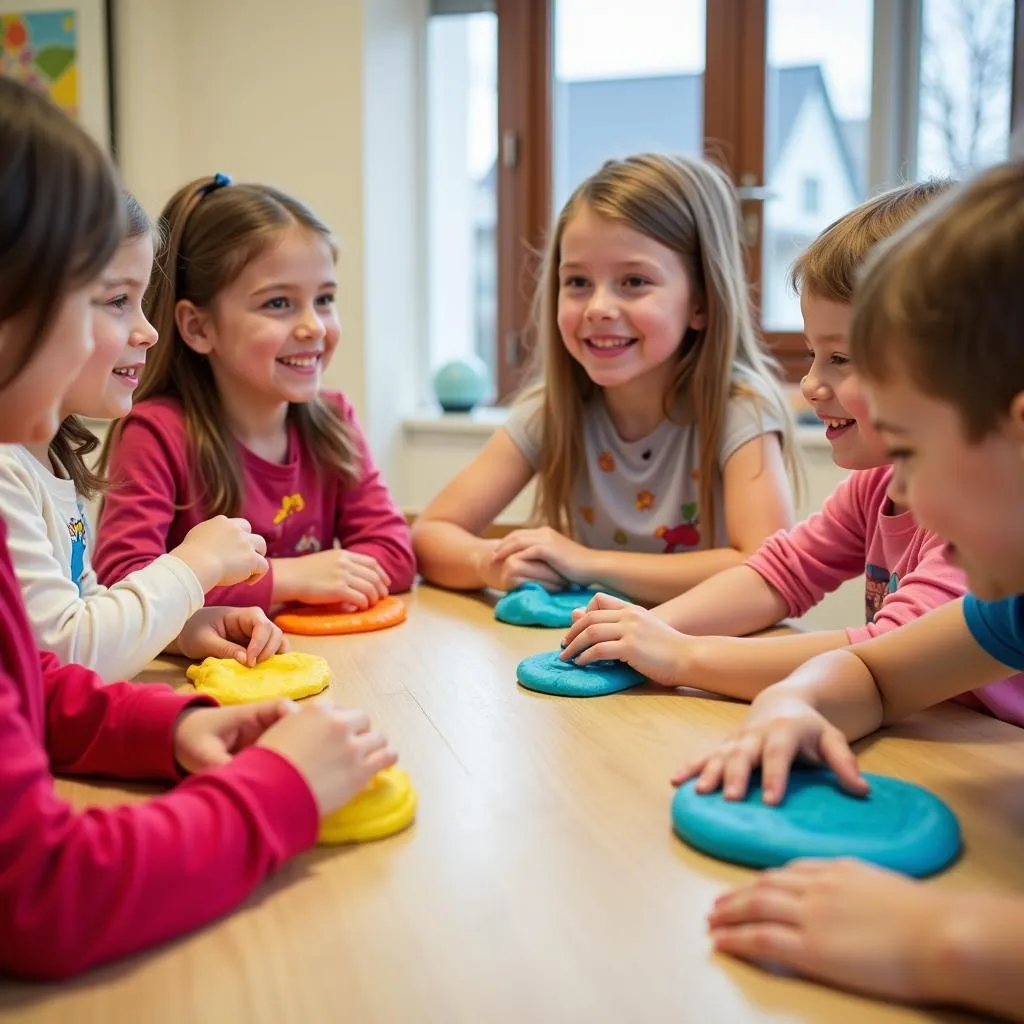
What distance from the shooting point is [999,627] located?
92cm

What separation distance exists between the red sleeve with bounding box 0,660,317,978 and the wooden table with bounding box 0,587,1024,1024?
0.02 metres

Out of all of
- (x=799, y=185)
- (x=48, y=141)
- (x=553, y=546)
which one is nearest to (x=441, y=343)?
(x=799, y=185)

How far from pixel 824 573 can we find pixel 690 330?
1.92 feet

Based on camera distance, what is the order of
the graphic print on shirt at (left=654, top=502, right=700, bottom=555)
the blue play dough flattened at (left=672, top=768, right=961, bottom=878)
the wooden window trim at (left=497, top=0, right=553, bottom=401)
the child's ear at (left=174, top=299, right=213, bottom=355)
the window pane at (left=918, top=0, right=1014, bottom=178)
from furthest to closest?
1. the wooden window trim at (left=497, top=0, right=553, bottom=401)
2. the window pane at (left=918, top=0, right=1014, bottom=178)
3. the graphic print on shirt at (left=654, top=502, right=700, bottom=555)
4. the child's ear at (left=174, top=299, right=213, bottom=355)
5. the blue play dough flattened at (left=672, top=768, right=961, bottom=878)

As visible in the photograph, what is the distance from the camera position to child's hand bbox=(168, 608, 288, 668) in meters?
1.20

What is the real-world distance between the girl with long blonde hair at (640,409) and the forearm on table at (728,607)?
19 centimetres

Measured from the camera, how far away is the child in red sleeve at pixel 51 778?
60cm

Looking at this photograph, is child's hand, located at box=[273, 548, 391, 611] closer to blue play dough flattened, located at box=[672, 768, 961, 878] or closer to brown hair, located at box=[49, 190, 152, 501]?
brown hair, located at box=[49, 190, 152, 501]

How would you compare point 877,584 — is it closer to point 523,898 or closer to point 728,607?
point 728,607

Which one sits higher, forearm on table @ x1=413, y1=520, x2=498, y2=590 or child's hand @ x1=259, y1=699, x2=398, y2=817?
child's hand @ x1=259, y1=699, x2=398, y2=817

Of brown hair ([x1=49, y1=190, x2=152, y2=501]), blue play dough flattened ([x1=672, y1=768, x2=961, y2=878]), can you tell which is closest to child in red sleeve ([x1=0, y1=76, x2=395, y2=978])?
blue play dough flattened ([x1=672, y1=768, x2=961, y2=878])

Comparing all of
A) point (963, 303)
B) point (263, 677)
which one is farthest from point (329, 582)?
point (963, 303)

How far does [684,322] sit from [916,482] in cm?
108

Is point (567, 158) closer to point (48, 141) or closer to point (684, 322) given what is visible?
point (684, 322)
